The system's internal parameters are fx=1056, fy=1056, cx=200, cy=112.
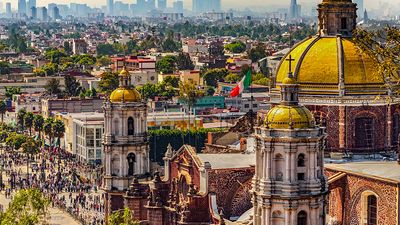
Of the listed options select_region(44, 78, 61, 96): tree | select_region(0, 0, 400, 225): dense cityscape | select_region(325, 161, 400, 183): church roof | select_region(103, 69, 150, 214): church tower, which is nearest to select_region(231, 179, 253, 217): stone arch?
select_region(0, 0, 400, 225): dense cityscape

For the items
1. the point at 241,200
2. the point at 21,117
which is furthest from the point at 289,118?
the point at 21,117

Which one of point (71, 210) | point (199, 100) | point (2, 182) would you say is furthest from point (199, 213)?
point (199, 100)

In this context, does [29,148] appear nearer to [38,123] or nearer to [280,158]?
[38,123]

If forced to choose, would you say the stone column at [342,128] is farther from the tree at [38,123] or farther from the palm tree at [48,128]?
the tree at [38,123]

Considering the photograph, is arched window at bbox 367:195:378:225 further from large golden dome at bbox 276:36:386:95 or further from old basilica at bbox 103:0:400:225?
large golden dome at bbox 276:36:386:95

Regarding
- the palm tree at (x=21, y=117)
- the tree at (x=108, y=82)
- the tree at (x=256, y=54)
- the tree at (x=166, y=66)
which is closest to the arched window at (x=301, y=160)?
the palm tree at (x=21, y=117)
